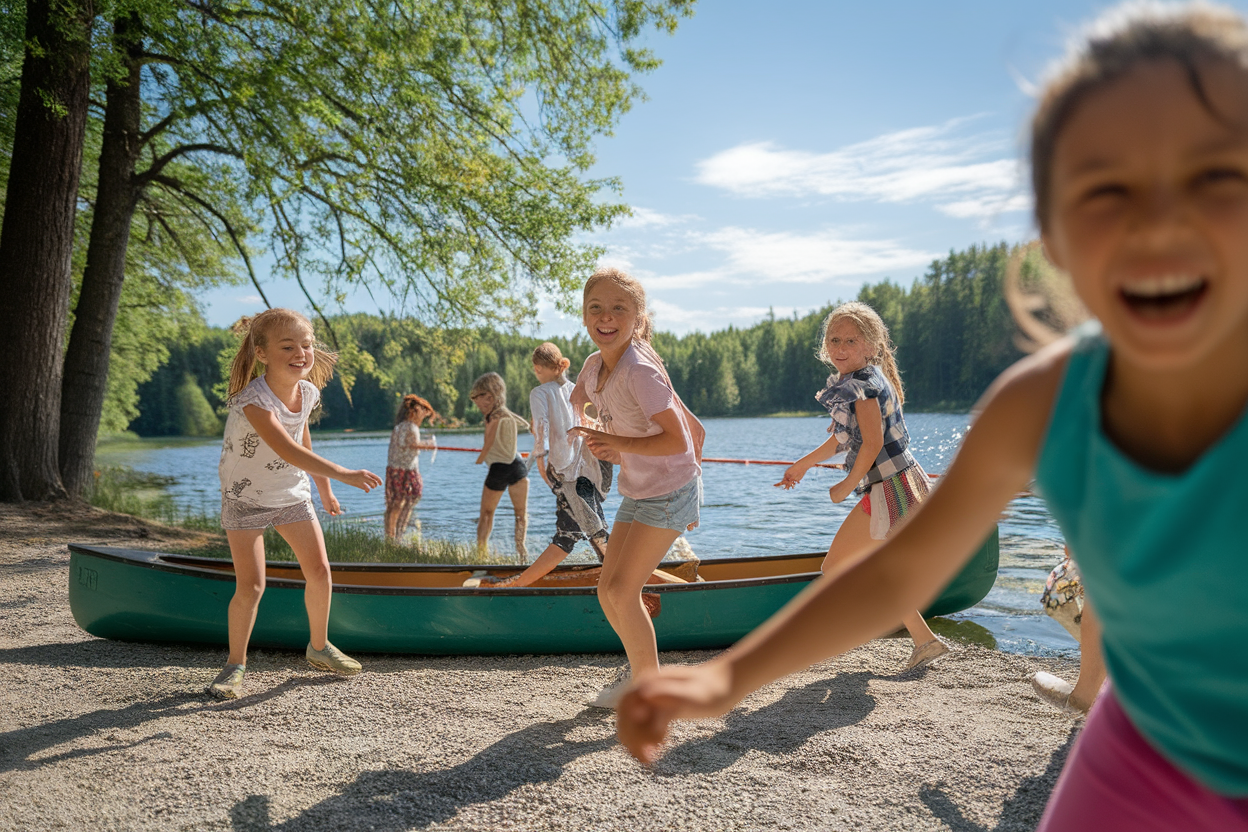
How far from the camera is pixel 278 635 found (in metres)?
5.37

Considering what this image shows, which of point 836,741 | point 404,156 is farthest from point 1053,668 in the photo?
point 404,156

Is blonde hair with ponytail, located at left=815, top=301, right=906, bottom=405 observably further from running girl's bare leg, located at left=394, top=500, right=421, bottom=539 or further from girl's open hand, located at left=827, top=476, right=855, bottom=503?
running girl's bare leg, located at left=394, top=500, right=421, bottom=539

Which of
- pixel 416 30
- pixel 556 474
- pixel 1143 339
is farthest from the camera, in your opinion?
pixel 416 30

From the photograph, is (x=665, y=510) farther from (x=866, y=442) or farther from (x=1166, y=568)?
(x=1166, y=568)

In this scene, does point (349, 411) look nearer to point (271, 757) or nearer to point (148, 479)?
point (148, 479)

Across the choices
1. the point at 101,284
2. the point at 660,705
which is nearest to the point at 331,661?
the point at 660,705

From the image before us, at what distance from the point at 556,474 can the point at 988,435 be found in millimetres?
6187

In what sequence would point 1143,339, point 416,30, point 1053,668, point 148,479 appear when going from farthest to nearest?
point 148,479
point 416,30
point 1053,668
point 1143,339

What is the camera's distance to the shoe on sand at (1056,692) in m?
3.92

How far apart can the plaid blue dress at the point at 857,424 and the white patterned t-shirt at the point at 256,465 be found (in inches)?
112

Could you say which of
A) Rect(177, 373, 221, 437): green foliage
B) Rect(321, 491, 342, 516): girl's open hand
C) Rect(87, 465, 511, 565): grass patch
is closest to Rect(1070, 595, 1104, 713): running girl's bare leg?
Rect(321, 491, 342, 516): girl's open hand

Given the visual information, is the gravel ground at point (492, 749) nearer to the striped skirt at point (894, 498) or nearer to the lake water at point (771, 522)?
the striped skirt at point (894, 498)

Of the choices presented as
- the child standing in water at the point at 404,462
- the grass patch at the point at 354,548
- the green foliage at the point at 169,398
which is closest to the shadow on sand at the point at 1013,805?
the grass patch at the point at 354,548

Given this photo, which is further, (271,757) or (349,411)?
(349,411)
